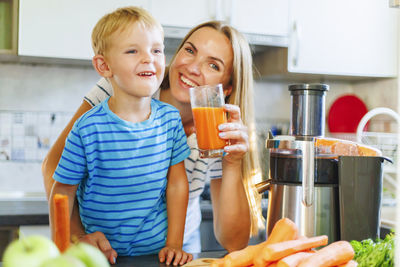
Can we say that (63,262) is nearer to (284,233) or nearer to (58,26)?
(284,233)

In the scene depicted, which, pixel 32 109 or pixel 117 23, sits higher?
pixel 117 23

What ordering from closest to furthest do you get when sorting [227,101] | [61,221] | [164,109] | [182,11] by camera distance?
[61,221] → [164,109] → [227,101] → [182,11]

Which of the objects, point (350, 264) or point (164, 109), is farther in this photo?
point (164, 109)

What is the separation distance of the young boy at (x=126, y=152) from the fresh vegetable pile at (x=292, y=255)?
0.25 m

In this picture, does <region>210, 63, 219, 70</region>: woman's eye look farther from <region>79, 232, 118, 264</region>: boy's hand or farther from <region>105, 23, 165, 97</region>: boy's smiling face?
<region>79, 232, 118, 264</region>: boy's hand

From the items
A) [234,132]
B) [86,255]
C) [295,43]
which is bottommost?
[86,255]

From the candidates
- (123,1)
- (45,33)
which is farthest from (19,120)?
(123,1)

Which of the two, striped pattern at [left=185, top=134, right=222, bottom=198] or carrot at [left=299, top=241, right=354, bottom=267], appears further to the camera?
striped pattern at [left=185, top=134, right=222, bottom=198]

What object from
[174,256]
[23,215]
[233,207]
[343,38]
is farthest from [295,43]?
[174,256]

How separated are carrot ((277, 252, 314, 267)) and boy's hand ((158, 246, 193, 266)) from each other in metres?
0.29

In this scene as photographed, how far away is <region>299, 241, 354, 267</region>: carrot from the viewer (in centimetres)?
88

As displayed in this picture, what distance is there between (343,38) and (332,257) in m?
2.22

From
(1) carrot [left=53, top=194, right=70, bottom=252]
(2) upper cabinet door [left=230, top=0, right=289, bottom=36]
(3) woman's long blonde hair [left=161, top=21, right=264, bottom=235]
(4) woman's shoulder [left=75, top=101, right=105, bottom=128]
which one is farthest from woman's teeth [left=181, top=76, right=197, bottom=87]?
(2) upper cabinet door [left=230, top=0, right=289, bottom=36]

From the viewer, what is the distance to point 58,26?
2.32m
